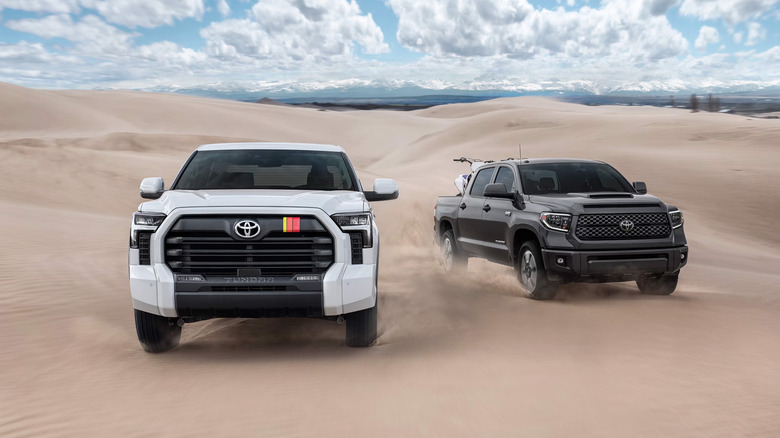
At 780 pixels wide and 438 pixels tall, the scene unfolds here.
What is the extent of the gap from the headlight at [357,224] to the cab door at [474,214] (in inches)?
185

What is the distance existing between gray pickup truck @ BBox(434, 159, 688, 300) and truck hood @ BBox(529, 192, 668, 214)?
0.01 metres

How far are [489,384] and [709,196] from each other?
68.6 ft

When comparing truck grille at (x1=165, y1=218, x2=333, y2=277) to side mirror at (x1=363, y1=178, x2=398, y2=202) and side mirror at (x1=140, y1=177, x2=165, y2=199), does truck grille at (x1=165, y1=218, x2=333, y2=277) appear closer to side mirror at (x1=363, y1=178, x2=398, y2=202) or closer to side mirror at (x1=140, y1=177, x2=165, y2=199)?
side mirror at (x1=140, y1=177, x2=165, y2=199)

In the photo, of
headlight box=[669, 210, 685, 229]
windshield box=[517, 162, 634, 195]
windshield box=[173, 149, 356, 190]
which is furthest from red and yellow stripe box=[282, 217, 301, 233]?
headlight box=[669, 210, 685, 229]

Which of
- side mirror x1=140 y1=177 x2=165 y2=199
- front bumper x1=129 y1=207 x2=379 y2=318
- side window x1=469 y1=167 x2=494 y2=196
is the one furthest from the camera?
side window x1=469 y1=167 x2=494 y2=196

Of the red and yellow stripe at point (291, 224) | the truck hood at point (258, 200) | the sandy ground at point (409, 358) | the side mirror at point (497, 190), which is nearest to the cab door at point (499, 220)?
the side mirror at point (497, 190)

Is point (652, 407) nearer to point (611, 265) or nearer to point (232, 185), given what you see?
point (611, 265)

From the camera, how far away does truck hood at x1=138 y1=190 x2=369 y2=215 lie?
237 inches

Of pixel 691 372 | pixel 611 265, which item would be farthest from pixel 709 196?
pixel 691 372

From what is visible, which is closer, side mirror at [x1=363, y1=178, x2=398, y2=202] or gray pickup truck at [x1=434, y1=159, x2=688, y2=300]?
side mirror at [x1=363, y1=178, x2=398, y2=202]

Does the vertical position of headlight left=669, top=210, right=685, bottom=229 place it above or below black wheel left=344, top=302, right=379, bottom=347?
above

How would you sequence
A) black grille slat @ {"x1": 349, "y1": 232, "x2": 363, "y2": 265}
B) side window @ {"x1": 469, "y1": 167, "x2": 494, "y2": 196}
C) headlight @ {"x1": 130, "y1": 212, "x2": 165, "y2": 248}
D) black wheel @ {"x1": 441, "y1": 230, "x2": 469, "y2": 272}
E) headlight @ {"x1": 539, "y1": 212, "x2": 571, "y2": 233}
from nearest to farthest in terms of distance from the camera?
headlight @ {"x1": 130, "y1": 212, "x2": 165, "y2": 248}
black grille slat @ {"x1": 349, "y1": 232, "x2": 363, "y2": 265}
headlight @ {"x1": 539, "y1": 212, "x2": 571, "y2": 233}
side window @ {"x1": 469, "y1": 167, "x2": 494, "y2": 196}
black wheel @ {"x1": 441, "y1": 230, "x2": 469, "y2": 272}

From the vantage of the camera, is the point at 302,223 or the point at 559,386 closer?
the point at 559,386

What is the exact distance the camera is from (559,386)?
5.43 metres
